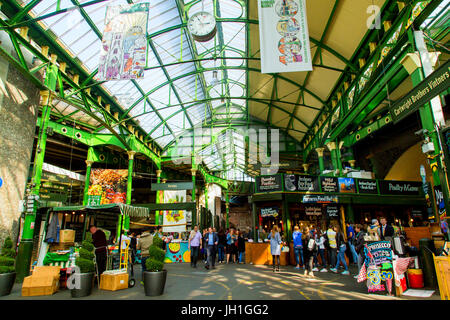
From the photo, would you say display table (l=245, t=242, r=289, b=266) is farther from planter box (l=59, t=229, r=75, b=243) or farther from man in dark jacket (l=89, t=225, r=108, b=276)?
planter box (l=59, t=229, r=75, b=243)

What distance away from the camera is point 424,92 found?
4758mm

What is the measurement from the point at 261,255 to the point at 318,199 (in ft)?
16.1

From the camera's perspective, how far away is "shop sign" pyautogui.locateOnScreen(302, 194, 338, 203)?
14.9 meters

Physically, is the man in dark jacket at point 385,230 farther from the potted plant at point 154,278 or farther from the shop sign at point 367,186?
the shop sign at point 367,186

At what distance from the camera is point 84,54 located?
491 inches

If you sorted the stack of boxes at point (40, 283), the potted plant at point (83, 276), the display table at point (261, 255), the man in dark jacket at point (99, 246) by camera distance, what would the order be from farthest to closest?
1. the display table at point (261, 255)
2. the man in dark jacket at point (99, 246)
3. the stack of boxes at point (40, 283)
4. the potted plant at point (83, 276)

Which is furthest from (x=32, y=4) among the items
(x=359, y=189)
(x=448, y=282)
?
(x=359, y=189)

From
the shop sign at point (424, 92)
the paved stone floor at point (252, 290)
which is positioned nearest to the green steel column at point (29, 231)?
the paved stone floor at point (252, 290)

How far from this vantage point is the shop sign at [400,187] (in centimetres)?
1694

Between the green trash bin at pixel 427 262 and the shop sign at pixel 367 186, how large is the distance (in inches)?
405

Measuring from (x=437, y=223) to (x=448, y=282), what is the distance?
3.27 meters

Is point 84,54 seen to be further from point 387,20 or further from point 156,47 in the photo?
point 387,20

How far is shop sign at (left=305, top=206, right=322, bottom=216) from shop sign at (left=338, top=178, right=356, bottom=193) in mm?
1876

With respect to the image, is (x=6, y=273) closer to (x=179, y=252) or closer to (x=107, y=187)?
(x=179, y=252)
